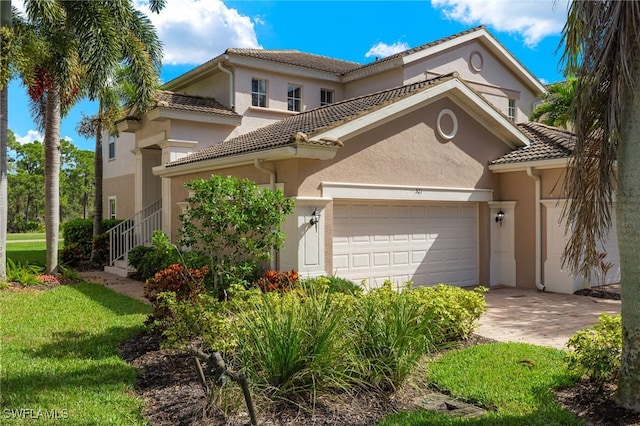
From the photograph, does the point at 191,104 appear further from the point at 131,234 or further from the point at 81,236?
the point at 81,236

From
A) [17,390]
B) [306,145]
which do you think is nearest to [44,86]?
[306,145]

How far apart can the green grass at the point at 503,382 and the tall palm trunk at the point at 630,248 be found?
692 mm

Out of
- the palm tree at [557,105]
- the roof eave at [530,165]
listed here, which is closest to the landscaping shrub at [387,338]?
the roof eave at [530,165]

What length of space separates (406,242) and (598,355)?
767 cm

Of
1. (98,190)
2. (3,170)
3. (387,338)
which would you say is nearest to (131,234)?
(98,190)

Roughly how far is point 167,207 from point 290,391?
1203 cm

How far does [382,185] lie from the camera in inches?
485

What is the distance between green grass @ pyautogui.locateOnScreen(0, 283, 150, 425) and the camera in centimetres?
522

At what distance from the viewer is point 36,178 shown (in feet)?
165

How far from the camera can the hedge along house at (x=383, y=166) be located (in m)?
11.3

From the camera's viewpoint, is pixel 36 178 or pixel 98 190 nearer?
pixel 98 190

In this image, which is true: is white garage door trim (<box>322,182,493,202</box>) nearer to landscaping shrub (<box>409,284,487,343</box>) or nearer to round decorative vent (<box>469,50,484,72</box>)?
landscaping shrub (<box>409,284,487,343</box>)

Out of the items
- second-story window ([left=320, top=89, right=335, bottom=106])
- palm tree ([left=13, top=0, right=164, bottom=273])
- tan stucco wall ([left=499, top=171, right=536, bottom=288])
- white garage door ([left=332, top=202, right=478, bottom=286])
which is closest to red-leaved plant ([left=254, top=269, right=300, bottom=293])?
white garage door ([left=332, top=202, right=478, bottom=286])

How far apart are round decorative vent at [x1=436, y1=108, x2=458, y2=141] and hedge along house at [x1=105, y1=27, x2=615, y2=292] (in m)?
0.03
